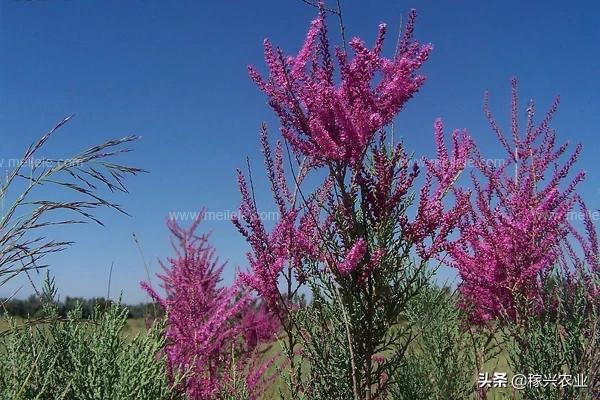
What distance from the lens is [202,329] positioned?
4113 mm

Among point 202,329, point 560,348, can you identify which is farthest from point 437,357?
point 202,329

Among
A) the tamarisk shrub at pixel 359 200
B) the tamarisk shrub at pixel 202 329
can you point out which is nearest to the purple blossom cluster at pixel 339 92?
the tamarisk shrub at pixel 359 200

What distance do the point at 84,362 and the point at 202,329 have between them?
4.69ft

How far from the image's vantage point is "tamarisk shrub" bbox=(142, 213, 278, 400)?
3.94 metres

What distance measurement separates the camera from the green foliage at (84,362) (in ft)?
8.13

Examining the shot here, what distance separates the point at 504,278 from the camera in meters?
4.52

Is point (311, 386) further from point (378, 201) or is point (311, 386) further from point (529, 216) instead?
point (529, 216)

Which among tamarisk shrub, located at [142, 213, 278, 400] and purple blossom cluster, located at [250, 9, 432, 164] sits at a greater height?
purple blossom cluster, located at [250, 9, 432, 164]

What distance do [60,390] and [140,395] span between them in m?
0.44

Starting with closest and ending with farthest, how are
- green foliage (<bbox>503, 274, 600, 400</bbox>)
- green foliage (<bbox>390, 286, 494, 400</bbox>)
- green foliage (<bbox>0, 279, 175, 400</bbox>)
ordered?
green foliage (<bbox>0, 279, 175, 400</bbox>) < green foliage (<bbox>503, 274, 600, 400</bbox>) < green foliage (<bbox>390, 286, 494, 400</bbox>)

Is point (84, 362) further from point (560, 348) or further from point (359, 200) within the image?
point (560, 348)

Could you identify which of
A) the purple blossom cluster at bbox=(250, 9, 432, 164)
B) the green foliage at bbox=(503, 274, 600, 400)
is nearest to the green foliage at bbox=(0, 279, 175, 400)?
the purple blossom cluster at bbox=(250, 9, 432, 164)

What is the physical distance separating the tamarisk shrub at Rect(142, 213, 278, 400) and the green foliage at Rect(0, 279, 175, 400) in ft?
1.03

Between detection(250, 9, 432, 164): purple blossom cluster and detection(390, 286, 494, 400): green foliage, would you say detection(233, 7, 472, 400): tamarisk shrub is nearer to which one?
detection(250, 9, 432, 164): purple blossom cluster
